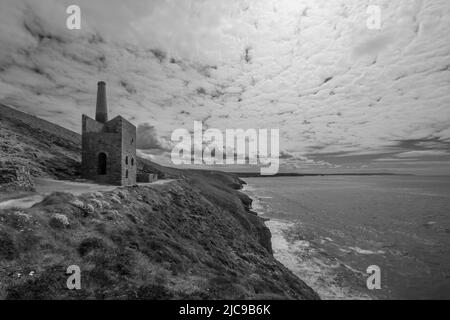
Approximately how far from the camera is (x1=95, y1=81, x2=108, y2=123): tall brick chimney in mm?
34656

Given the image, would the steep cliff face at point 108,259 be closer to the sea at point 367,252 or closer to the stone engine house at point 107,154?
the sea at point 367,252

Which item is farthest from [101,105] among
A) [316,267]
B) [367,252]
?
[367,252]

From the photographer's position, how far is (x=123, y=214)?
48.8ft

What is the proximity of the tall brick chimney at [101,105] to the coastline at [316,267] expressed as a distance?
34.6m

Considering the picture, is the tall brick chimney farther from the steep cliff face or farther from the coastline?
the coastline

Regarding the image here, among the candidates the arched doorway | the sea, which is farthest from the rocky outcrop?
the sea

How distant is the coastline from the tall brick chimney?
113 ft

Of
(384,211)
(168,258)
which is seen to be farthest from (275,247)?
(384,211)

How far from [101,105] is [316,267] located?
40354mm

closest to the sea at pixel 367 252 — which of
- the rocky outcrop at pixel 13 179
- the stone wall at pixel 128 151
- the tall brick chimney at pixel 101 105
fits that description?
the stone wall at pixel 128 151

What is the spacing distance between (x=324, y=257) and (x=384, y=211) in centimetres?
3765
